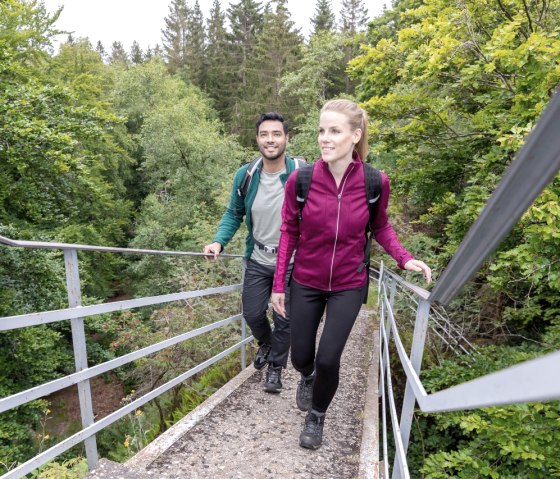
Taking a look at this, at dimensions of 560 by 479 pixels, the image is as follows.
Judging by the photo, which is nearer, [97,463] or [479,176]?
[97,463]

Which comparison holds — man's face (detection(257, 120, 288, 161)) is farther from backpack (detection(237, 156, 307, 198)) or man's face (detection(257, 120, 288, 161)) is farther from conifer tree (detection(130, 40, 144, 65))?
conifer tree (detection(130, 40, 144, 65))

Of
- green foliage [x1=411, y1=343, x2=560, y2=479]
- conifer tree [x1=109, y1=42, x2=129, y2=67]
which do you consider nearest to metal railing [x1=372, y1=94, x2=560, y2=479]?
green foliage [x1=411, y1=343, x2=560, y2=479]

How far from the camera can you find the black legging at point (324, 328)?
2.49 metres

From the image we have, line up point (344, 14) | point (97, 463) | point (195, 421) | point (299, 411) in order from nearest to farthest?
point (97, 463)
point (195, 421)
point (299, 411)
point (344, 14)

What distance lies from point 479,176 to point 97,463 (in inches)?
208

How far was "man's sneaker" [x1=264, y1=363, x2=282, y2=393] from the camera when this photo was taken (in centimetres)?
368

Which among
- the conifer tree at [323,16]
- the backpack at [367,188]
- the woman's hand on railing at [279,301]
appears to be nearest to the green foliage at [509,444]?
the woman's hand on railing at [279,301]

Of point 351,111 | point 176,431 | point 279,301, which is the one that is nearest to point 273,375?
point 176,431

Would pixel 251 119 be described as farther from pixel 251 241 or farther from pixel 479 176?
pixel 251 241

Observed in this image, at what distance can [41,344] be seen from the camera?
362 inches

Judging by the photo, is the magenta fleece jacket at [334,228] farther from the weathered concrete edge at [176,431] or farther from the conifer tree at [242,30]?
the conifer tree at [242,30]

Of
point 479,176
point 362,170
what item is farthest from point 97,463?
point 479,176

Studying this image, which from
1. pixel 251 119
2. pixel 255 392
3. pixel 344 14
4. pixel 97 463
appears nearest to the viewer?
pixel 97 463

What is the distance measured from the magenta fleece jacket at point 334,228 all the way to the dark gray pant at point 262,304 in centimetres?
94
